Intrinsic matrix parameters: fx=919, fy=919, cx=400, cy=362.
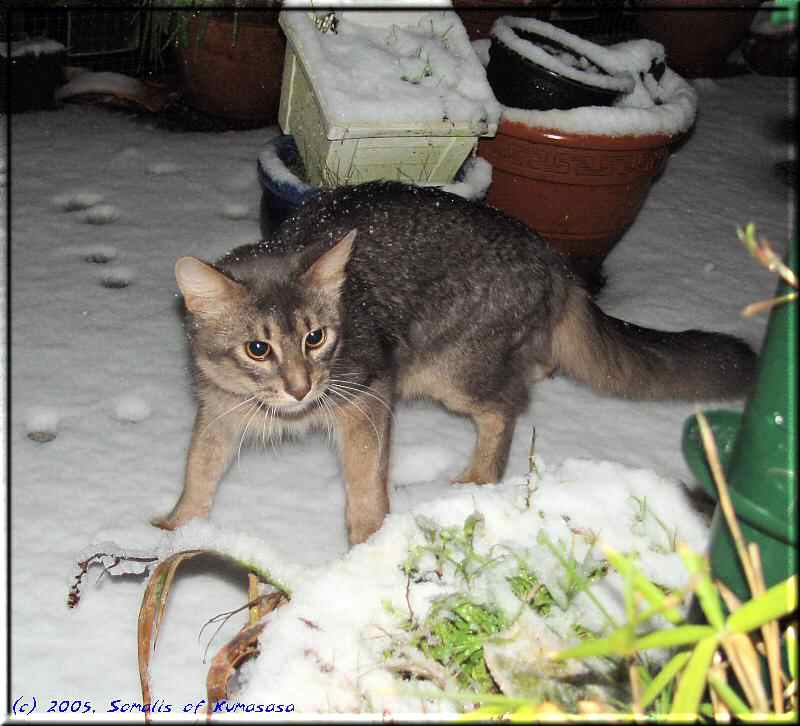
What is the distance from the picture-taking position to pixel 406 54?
4316mm

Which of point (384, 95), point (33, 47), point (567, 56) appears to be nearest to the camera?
point (384, 95)

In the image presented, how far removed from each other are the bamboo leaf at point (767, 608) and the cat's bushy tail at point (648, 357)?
228 centimetres

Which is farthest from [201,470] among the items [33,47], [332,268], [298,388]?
[33,47]

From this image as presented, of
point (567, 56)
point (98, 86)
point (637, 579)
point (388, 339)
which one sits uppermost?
point (637, 579)

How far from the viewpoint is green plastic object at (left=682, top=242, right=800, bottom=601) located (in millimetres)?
1120

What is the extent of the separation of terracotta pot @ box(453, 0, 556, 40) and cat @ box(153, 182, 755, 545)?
303 cm

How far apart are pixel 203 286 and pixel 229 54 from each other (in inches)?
142

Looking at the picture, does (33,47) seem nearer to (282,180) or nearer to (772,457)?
(282,180)

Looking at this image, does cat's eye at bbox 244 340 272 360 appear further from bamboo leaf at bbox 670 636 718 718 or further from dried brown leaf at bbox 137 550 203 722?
bamboo leaf at bbox 670 636 718 718

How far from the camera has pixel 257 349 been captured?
2.67 meters

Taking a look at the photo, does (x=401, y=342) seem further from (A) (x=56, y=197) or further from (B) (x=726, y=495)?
(A) (x=56, y=197)

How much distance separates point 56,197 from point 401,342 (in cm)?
283

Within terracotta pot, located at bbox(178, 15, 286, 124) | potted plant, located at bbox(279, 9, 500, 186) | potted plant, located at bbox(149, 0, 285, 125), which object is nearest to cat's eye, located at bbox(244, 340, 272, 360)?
potted plant, located at bbox(279, 9, 500, 186)

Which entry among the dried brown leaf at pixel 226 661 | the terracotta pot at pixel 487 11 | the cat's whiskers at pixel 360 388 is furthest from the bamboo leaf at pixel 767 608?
the terracotta pot at pixel 487 11
